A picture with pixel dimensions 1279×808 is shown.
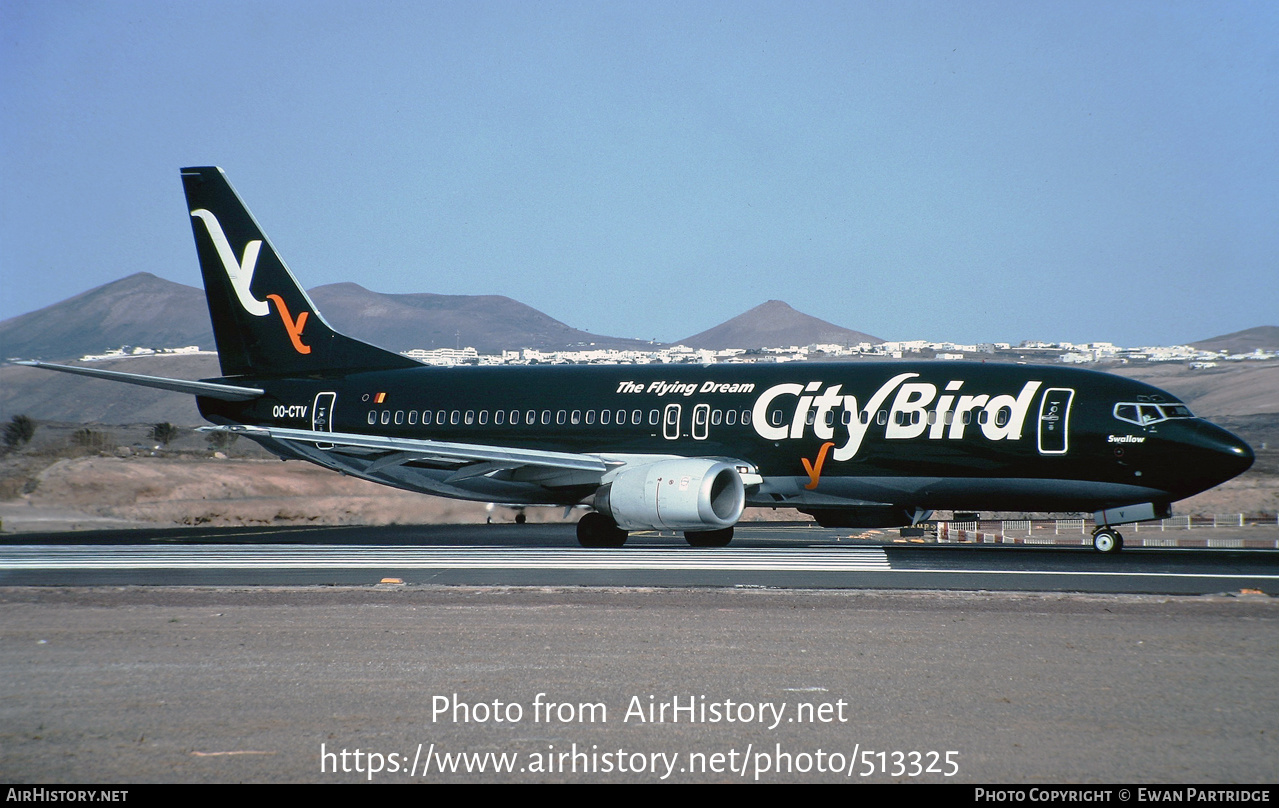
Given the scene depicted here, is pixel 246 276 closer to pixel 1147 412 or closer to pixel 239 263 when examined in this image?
pixel 239 263

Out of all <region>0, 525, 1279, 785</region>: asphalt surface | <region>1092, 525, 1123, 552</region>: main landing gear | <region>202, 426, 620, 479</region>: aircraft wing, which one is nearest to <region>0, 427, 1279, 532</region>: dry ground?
<region>202, 426, 620, 479</region>: aircraft wing

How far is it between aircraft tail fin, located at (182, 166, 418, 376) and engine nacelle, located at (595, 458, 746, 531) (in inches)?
400

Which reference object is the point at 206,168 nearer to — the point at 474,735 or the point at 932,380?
the point at 932,380

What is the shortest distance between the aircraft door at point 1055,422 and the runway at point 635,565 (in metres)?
2.02

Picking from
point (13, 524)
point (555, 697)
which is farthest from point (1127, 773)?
point (13, 524)

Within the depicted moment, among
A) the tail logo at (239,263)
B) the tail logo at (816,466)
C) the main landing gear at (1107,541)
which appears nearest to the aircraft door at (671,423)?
the tail logo at (816,466)

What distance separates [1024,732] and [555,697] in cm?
330

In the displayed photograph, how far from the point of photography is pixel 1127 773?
6426mm

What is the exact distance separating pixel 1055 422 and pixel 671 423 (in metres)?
8.17

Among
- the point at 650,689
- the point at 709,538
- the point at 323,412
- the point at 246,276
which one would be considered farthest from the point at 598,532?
the point at 650,689

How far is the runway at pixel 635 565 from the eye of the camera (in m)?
15.7

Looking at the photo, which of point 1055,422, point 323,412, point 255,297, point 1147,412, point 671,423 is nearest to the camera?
point 1147,412

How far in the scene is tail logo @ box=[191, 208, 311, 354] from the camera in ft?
99.4

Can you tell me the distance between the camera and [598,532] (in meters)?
24.7
